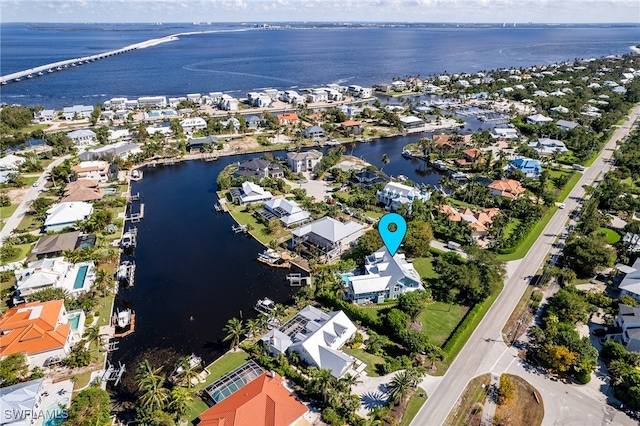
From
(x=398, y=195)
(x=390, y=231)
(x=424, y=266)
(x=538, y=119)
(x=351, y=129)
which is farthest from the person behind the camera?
(x=538, y=119)

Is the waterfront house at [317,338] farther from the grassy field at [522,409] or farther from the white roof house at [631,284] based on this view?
the white roof house at [631,284]

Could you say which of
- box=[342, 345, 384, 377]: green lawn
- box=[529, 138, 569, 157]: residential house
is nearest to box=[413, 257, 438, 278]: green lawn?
box=[342, 345, 384, 377]: green lawn

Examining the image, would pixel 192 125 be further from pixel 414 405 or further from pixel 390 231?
pixel 414 405

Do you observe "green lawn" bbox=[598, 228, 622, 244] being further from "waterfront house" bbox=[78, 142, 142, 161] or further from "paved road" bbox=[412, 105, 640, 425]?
"waterfront house" bbox=[78, 142, 142, 161]

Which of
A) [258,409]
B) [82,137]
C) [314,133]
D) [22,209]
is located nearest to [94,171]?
[22,209]

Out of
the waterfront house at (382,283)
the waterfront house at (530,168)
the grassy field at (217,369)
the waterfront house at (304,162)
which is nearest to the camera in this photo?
the grassy field at (217,369)

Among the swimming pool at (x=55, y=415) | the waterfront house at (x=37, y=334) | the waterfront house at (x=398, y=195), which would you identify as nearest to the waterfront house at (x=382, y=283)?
the waterfront house at (x=398, y=195)
